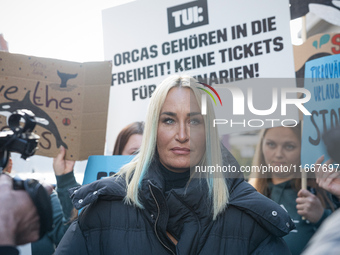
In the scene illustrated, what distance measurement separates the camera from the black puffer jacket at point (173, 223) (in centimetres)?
189

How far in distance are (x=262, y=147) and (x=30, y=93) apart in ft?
5.45

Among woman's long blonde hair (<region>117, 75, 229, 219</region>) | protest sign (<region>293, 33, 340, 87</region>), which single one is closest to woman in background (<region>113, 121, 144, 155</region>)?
woman's long blonde hair (<region>117, 75, 229, 219</region>)

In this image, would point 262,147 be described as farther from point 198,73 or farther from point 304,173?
point 198,73

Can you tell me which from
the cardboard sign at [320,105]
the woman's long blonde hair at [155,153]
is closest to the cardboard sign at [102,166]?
the woman's long blonde hair at [155,153]

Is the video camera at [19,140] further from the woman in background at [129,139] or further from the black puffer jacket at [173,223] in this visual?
the woman in background at [129,139]

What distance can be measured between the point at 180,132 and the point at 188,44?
121 cm

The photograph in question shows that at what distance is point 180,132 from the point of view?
2162 millimetres

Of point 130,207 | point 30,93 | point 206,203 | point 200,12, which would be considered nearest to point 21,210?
point 130,207

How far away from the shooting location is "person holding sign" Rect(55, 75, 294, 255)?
6.26ft

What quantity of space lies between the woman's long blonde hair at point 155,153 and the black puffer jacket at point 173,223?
0.13 ft

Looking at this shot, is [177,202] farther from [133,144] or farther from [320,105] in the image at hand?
[133,144]

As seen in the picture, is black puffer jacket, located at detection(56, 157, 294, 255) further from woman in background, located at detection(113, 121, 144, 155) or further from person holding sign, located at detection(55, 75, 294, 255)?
woman in background, located at detection(113, 121, 144, 155)

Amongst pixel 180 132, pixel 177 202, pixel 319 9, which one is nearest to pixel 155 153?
pixel 180 132

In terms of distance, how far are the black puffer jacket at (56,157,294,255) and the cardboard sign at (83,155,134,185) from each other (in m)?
0.83
